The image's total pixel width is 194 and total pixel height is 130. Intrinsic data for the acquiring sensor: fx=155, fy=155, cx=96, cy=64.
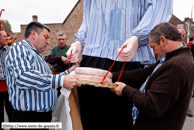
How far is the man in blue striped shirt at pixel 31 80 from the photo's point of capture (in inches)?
53.9

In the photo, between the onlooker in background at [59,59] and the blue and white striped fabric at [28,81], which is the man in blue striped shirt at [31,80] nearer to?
the blue and white striped fabric at [28,81]

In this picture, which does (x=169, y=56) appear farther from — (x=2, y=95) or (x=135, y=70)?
(x=2, y=95)

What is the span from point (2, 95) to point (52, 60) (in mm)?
1312

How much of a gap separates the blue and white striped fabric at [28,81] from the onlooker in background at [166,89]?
26.1 inches

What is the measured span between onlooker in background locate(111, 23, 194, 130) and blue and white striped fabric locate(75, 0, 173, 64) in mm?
122

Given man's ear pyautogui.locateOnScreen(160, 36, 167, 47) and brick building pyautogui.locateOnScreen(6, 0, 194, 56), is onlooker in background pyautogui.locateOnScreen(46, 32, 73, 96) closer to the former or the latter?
man's ear pyautogui.locateOnScreen(160, 36, 167, 47)

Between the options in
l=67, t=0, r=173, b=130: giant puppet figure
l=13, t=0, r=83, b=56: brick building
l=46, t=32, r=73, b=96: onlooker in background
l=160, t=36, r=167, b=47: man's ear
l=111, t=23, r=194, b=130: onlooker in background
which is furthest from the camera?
l=13, t=0, r=83, b=56: brick building

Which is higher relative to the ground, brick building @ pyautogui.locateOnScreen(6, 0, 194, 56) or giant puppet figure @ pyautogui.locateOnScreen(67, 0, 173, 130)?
brick building @ pyautogui.locateOnScreen(6, 0, 194, 56)

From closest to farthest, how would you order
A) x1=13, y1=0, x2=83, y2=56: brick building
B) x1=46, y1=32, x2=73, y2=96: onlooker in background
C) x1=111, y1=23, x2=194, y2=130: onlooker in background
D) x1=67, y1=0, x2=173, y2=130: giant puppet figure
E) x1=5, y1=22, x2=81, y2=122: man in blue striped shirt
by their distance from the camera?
x1=111, y1=23, x2=194, y2=130: onlooker in background, x1=67, y1=0, x2=173, y2=130: giant puppet figure, x1=5, y1=22, x2=81, y2=122: man in blue striped shirt, x1=46, y1=32, x2=73, y2=96: onlooker in background, x1=13, y1=0, x2=83, y2=56: brick building

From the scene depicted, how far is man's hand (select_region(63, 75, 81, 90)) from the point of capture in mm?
1191

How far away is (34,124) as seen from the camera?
1602mm

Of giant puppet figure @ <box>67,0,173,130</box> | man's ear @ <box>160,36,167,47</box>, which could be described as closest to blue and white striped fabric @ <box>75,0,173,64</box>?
giant puppet figure @ <box>67,0,173,130</box>

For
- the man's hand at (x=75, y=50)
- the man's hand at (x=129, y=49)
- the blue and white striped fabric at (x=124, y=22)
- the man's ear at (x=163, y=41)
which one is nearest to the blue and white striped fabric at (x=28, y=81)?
the man's hand at (x=75, y=50)

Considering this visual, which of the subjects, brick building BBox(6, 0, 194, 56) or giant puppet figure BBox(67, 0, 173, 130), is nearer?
giant puppet figure BBox(67, 0, 173, 130)
